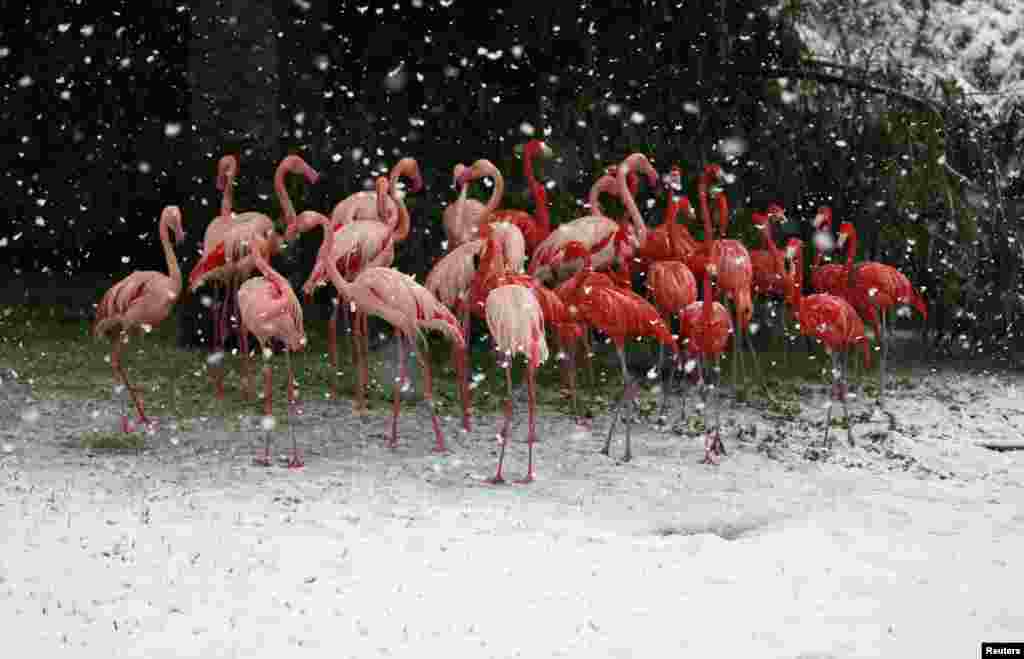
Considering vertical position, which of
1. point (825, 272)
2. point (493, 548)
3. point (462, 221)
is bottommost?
point (493, 548)

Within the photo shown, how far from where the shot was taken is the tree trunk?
9430 mm

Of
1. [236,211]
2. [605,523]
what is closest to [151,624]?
[605,523]

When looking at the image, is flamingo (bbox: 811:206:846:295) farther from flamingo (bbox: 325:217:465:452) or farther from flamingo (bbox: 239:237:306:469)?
flamingo (bbox: 239:237:306:469)

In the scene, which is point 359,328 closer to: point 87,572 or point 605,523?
point 605,523

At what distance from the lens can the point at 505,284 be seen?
6.17 metres

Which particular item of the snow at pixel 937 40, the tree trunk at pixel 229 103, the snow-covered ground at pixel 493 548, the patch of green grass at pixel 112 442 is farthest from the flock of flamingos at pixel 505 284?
the snow at pixel 937 40

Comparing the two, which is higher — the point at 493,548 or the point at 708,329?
the point at 708,329

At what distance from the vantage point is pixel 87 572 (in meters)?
4.54

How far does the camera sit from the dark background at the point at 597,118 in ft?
30.1

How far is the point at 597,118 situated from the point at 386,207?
7.43ft

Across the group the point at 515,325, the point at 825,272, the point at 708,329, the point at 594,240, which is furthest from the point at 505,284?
the point at 825,272

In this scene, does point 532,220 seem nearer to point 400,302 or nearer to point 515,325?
point 400,302

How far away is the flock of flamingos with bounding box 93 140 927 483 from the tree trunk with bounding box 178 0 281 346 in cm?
155

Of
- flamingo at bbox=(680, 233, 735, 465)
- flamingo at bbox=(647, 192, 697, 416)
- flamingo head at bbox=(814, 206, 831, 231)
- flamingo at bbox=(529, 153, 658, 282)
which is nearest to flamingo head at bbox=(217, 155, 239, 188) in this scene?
flamingo at bbox=(529, 153, 658, 282)
